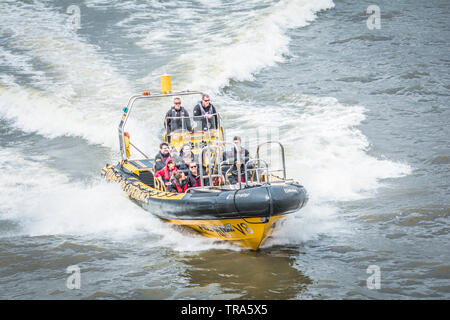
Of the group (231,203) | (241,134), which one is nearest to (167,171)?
(231,203)

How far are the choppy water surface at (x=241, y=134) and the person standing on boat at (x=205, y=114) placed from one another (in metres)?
2.03

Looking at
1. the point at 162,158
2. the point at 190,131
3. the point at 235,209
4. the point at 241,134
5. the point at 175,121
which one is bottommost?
the point at 235,209

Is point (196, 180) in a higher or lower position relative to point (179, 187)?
higher

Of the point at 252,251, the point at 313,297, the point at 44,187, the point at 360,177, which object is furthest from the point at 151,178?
the point at 313,297

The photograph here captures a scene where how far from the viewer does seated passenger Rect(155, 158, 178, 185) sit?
26.2 feet

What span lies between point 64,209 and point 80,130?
16.5ft

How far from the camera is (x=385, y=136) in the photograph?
11859 millimetres

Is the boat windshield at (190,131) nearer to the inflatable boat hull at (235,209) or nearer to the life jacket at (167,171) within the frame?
the life jacket at (167,171)

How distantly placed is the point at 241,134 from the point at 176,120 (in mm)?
3295

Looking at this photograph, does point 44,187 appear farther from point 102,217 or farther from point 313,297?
point 313,297

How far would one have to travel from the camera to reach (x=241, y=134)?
12.8 m

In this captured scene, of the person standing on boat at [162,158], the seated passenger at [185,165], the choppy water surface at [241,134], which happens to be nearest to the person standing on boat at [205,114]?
the person standing on boat at [162,158]

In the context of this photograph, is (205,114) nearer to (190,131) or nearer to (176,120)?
(190,131)
